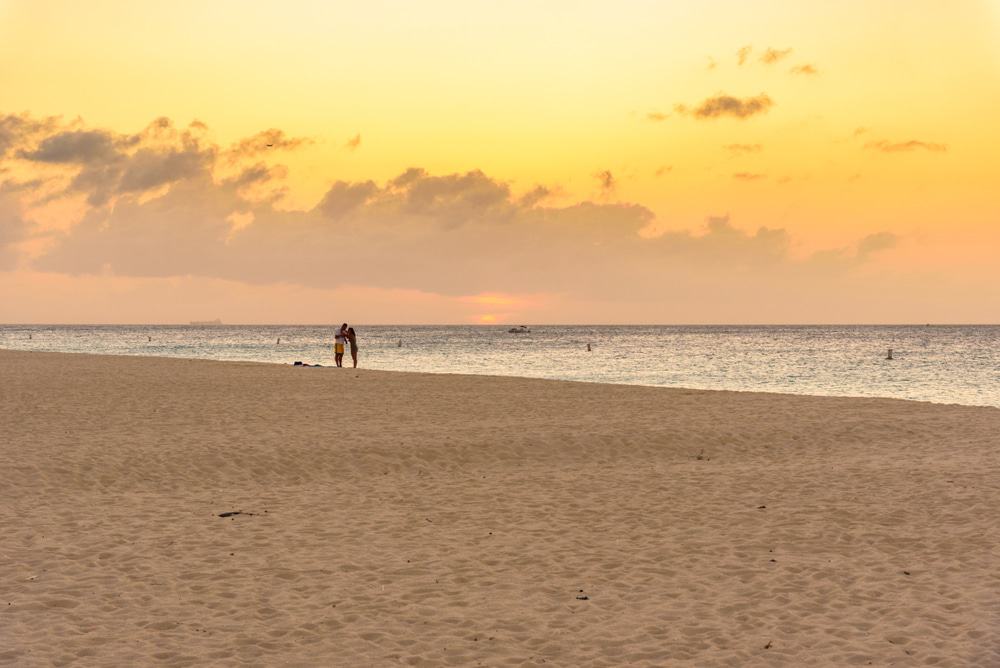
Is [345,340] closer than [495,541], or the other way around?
[495,541]

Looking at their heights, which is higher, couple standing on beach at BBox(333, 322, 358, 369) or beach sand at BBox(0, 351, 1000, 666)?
couple standing on beach at BBox(333, 322, 358, 369)

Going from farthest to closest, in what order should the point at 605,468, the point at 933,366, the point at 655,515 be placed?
the point at 933,366
the point at 605,468
the point at 655,515

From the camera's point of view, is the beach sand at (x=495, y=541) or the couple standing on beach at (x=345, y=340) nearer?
the beach sand at (x=495, y=541)

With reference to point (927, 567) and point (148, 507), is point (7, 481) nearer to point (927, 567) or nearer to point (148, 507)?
point (148, 507)

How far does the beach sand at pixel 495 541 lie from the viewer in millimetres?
7668

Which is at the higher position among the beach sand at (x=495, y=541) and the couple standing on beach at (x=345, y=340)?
the couple standing on beach at (x=345, y=340)

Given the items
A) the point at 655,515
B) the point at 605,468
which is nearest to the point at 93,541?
the point at 655,515

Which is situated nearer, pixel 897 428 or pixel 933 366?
pixel 897 428

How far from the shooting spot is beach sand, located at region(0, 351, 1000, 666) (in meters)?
7.67

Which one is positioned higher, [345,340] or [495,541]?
[345,340]

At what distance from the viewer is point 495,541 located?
1106 cm

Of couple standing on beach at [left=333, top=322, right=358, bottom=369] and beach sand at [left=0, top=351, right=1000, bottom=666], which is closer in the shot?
beach sand at [left=0, top=351, right=1000, bottom=666]

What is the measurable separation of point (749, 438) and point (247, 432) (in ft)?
38.8

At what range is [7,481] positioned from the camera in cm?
1438
